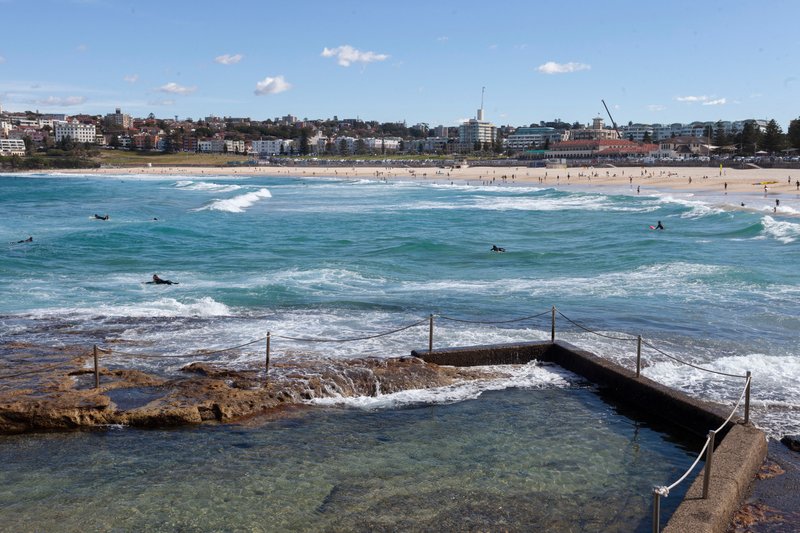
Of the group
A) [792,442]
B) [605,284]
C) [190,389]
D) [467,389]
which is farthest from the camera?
[605,284]

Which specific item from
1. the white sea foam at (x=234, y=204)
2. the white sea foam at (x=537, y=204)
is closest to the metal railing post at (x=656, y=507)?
the white sea foam at (x=537, y=204)

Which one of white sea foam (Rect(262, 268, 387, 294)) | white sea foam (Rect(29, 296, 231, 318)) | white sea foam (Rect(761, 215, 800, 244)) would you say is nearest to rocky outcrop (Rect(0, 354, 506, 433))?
white sea foam (Rect(29, 296, 231, 318))

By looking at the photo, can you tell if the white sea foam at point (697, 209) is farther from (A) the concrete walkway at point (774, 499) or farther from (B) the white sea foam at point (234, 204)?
(A) the concrete walkway at point (774, 499)

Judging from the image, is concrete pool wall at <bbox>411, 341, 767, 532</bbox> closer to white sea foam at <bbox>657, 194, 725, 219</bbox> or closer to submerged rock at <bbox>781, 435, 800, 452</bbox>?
submerged rock at <bbox>781, 435, 800, 452</bbox>

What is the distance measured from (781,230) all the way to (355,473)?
33.6 meters

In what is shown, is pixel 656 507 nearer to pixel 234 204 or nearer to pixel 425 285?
pixel 425 285

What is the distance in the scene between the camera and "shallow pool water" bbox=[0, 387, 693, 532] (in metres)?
7.74

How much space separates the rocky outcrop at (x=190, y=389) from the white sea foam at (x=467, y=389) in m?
0.17

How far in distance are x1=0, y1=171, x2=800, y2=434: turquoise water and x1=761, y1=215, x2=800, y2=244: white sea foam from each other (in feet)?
0.45

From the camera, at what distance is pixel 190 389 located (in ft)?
36.5

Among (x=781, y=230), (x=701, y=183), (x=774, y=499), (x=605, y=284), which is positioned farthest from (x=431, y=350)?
(x=701, y=183)

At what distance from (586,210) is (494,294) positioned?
118 ft

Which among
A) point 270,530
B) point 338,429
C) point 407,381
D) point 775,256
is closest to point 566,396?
point 407,381

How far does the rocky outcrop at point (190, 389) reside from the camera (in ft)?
33.2
